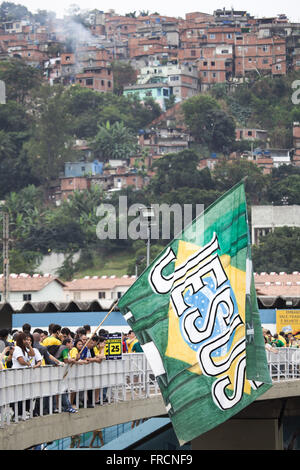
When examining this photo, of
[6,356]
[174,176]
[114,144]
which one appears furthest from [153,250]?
[6,356]

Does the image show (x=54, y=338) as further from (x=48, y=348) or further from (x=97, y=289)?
(x=97, y=289)

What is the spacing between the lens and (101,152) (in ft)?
514

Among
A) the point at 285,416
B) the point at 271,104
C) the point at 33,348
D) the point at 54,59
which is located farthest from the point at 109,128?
the point at 33,348

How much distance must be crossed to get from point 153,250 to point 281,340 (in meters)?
85.9

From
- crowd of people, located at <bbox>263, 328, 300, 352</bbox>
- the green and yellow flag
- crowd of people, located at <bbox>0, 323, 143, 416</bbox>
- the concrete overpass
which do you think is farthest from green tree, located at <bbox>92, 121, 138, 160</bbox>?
the green and yellow flag

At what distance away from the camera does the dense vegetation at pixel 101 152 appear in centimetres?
12419

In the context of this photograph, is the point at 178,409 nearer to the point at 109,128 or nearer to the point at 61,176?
the point at 61,176

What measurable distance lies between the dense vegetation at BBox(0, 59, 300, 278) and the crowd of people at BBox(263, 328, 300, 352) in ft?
270

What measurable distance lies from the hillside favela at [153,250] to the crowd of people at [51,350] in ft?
0.08

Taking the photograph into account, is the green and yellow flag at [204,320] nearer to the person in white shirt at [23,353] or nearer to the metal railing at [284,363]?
the person in white shirt at [23,353]

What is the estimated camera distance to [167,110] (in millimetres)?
174000

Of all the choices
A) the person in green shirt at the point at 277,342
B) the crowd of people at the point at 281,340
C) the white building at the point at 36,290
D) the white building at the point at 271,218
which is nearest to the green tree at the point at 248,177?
the white building at the point at 271,218

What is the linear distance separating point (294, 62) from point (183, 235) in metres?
184

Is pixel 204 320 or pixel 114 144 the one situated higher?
pixel 204 320
